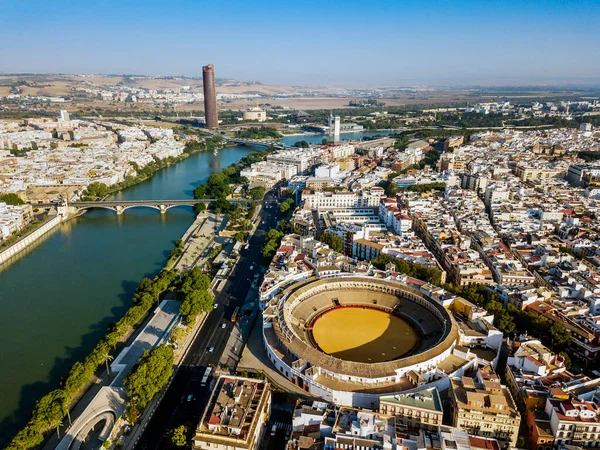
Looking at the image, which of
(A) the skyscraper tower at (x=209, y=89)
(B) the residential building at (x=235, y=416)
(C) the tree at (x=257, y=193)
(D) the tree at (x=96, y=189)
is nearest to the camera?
(B) the residential building at (x=235, y=416)

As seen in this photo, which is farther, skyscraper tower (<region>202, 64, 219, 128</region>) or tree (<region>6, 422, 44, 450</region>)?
skyscraper tower (<region>202, 64, 219, 128</region>)

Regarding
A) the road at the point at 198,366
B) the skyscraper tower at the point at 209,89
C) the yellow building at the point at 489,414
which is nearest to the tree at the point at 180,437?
the road at the point at 198,366

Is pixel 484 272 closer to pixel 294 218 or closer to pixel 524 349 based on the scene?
pixel 524 349

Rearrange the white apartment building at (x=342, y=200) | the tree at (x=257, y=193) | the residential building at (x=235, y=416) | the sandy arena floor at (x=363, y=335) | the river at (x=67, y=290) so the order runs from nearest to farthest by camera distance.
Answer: the residential building at (x=235, y=416), the river at (x=67, y=290), the sandy arena floor at (x=363, y=335), the white apartment building at (x=342, y=200), the tree at (x=257, y=193)

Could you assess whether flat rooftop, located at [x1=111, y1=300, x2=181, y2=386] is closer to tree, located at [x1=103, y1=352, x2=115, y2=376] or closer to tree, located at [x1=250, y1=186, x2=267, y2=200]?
tree, located at [x1=103, y1=352, x2=115, y2=376]

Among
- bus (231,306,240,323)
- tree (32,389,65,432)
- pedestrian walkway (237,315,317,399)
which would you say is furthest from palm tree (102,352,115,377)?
bus (231,306,240,323)

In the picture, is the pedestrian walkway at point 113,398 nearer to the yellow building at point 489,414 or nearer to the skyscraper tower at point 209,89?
the yellow building at point 489,414
